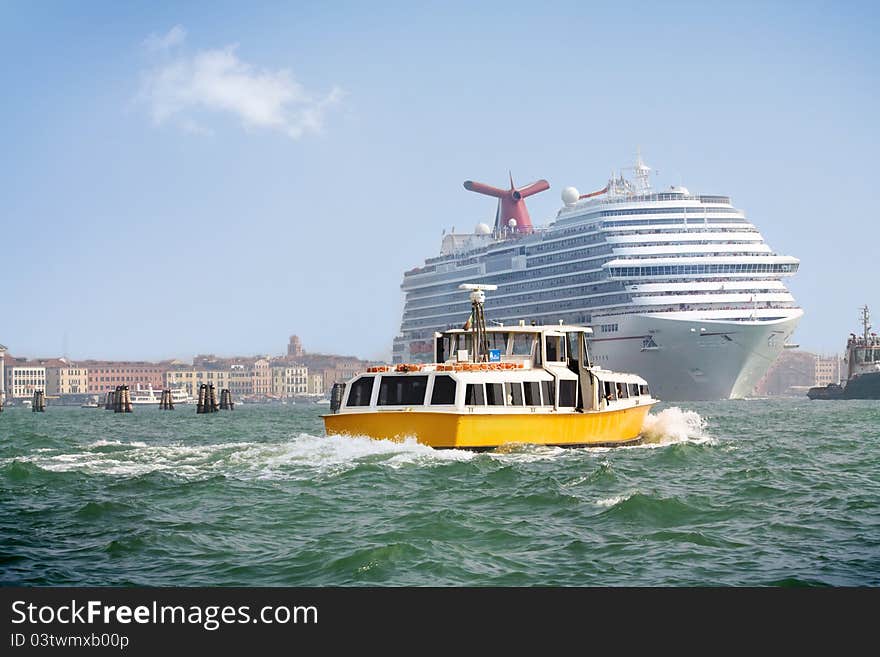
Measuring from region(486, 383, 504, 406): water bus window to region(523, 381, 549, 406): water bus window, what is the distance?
2.87ft

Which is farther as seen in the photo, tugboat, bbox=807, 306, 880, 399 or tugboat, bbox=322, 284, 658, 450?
tugboat, bbox=807, 306, 880, 399

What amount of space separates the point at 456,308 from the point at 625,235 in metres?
28.6

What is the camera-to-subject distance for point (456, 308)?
4983 inches

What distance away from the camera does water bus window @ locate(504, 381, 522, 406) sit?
2872 cm

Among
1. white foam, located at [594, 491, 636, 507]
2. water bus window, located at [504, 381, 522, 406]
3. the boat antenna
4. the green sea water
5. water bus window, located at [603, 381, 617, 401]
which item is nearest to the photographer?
the green sea water

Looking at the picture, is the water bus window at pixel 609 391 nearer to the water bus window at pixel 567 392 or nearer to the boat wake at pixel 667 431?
the boat wake at pixel 667 431

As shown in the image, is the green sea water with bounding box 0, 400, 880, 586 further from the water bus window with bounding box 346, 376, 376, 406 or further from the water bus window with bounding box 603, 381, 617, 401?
the water bus window with bounding box 603, 381, 617, 401

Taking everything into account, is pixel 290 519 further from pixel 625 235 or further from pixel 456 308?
pixel 456 308

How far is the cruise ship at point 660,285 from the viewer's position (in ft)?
299

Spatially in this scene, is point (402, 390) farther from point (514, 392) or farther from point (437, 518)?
point (437, 518)

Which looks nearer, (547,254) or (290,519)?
(290,519)

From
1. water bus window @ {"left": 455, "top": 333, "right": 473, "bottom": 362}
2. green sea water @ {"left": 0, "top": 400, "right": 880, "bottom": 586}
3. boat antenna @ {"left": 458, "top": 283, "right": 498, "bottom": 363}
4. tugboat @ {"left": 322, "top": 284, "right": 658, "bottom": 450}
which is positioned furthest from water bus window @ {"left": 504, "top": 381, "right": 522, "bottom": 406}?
water bus window @ {"left": 455, "top": 333, "right": 473, "bottom": 362}
